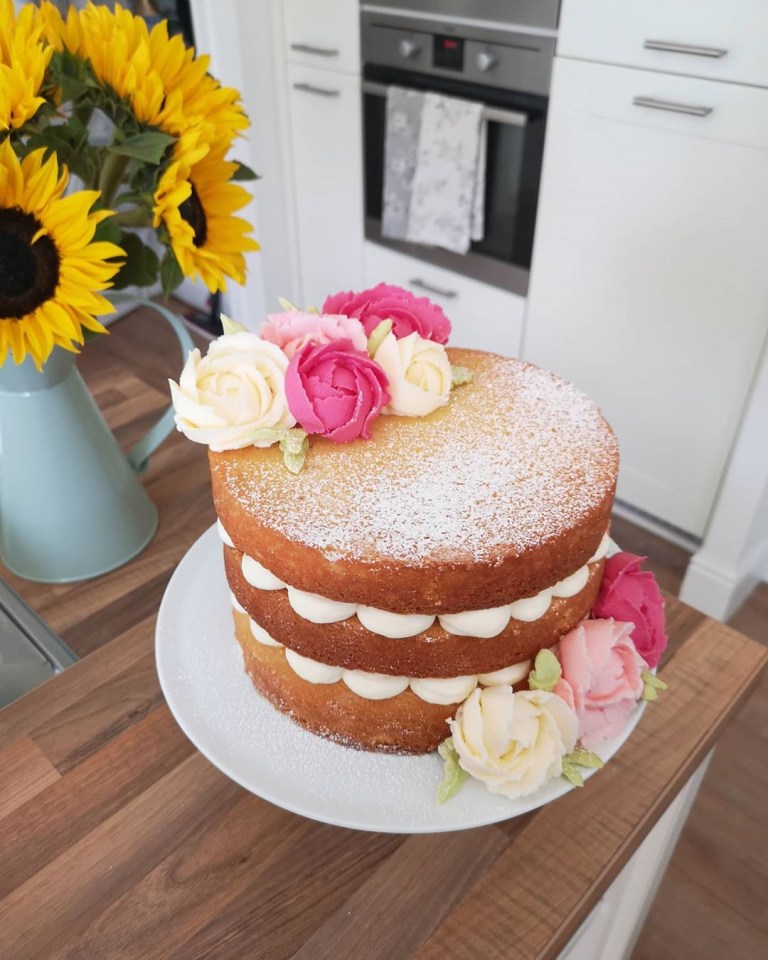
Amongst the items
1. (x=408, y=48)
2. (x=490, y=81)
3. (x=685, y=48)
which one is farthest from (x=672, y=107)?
(x=408, y=48)

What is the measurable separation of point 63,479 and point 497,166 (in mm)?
1429

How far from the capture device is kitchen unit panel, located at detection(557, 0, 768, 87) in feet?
4.33

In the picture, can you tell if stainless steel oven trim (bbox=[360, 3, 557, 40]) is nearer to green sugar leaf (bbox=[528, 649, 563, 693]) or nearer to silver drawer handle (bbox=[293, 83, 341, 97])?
silver drawer handle (bbox=[293, 83, 341, 97])

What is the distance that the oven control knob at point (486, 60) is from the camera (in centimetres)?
170

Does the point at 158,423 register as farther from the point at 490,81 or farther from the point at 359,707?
the point at 490,81

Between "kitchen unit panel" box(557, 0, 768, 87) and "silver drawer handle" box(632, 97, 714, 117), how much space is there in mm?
54

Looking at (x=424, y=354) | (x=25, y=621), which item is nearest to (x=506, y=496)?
(x=424, y=354)

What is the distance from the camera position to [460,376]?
0.73 metres

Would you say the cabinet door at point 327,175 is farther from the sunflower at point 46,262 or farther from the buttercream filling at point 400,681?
the buttercream filling at point 400,681

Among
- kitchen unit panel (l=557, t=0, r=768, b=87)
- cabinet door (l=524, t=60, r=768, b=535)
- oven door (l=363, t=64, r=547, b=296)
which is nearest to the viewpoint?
kitchen unit panel (l=557, t=0, r=768, b=87)

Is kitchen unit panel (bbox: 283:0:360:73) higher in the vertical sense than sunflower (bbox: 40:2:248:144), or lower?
lower

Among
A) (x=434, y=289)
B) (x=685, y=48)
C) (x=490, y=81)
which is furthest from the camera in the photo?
(x=434, y=289)

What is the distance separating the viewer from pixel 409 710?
639 mm

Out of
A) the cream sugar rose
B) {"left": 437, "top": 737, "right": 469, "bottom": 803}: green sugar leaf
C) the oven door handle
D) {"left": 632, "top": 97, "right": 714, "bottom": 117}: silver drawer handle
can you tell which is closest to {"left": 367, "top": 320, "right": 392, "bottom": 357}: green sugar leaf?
the cream sugar rose
